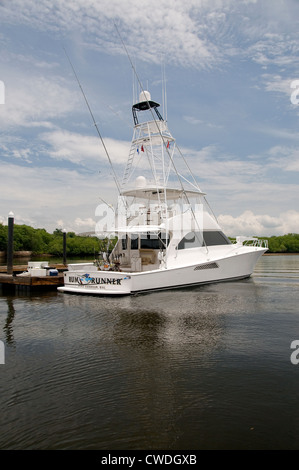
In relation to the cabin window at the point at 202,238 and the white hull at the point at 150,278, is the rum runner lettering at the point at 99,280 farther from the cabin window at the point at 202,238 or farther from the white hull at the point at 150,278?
the cabin window at the point at 202,238

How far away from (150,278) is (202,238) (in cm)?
426

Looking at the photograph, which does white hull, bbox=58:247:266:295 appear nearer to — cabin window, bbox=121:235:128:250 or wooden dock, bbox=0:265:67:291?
wooden dock, bbox=0:265:67:291

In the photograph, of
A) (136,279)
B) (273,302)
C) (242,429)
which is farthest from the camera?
(136,279)

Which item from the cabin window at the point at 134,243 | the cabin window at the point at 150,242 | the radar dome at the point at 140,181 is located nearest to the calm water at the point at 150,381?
the cabin window at the point at 150,242

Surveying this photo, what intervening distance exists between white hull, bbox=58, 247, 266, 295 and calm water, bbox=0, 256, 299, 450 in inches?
129

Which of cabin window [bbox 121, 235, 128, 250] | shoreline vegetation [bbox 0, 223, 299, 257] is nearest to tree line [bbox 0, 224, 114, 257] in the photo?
shoreline vegetation [bbox 0, 223, 299, 257]

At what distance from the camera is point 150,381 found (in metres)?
5.62

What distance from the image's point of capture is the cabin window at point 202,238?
16720 millimetres

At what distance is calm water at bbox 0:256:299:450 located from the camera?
4.15m

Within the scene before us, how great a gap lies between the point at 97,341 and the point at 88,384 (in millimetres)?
2310

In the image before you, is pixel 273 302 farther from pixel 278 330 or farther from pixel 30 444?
pixel 30 444

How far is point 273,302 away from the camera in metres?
12.8
